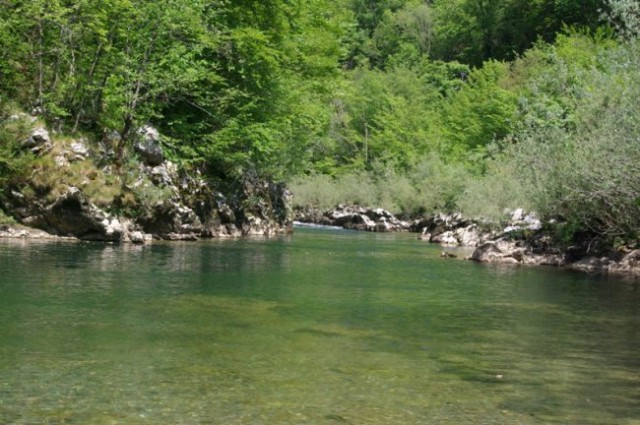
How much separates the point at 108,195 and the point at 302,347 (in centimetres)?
2174

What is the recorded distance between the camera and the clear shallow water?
9.06 metres

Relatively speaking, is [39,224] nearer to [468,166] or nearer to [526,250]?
[526,250]

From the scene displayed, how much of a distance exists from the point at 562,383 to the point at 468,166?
2451 inches

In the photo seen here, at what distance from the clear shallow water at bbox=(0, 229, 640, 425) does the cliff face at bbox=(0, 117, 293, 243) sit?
25.1 feet

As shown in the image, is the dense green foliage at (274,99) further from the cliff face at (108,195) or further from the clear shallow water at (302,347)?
the clear shallow water at (302,347)

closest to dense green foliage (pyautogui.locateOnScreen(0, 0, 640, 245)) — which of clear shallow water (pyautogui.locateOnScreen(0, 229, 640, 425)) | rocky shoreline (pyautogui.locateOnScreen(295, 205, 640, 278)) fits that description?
rocky shoreline (pyautogui.locateOnScreen(295, 205, 640, 278))

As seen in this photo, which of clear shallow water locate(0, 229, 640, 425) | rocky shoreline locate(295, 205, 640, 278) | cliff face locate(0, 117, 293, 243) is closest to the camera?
clear shallow water locate(0, 229, 640, 425)

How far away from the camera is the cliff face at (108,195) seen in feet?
103

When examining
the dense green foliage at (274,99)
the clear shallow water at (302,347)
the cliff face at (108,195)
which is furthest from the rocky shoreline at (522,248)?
the cliff face at (108,195)

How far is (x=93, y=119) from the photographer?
36.5 metres

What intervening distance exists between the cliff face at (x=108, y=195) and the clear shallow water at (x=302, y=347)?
7.65m

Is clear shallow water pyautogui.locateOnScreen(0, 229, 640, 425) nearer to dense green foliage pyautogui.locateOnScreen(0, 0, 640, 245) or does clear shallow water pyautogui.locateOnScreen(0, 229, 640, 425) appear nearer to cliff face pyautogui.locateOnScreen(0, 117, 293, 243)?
dense green foliage pyautogui.locateOnScreen(0, 0, 640, 245)

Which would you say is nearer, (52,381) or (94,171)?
(52,381)

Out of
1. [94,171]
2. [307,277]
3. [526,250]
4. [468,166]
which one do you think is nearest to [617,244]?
[526,250]
